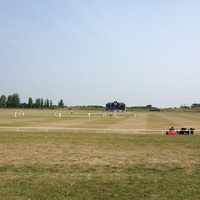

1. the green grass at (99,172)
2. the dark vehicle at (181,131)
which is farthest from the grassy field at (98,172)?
the dark vehicle at (181,131)

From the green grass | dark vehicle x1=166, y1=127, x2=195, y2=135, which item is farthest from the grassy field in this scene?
dark vehicle x1=166, y1=127, x2=195, y2=135

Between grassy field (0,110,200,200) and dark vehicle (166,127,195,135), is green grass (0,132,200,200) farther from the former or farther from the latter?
dark vehicle (166,127,195,135)

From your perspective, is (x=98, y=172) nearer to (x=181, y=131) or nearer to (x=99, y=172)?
(x=99, y=172)

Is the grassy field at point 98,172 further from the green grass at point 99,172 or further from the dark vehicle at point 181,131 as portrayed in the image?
the dark vehicle at point 181,131

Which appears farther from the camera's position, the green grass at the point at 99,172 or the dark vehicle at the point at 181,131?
the dark vehicle at the point at 181,131

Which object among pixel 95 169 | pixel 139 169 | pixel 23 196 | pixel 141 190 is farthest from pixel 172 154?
pixel 23 196

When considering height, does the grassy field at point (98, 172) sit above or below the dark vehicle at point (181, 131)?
below

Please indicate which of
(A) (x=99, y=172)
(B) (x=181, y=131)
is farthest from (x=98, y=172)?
(B) (x=181, y=131)

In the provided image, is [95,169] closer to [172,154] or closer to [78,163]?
[78,163]

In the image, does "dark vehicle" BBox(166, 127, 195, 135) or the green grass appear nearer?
the green grass

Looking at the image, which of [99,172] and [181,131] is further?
[181,131]

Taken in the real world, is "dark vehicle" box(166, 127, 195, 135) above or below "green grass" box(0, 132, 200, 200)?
above

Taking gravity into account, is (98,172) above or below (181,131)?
below

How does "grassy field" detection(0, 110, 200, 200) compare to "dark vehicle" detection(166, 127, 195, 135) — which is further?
"dark vehicle" detection(166, 127, 195, 135)
